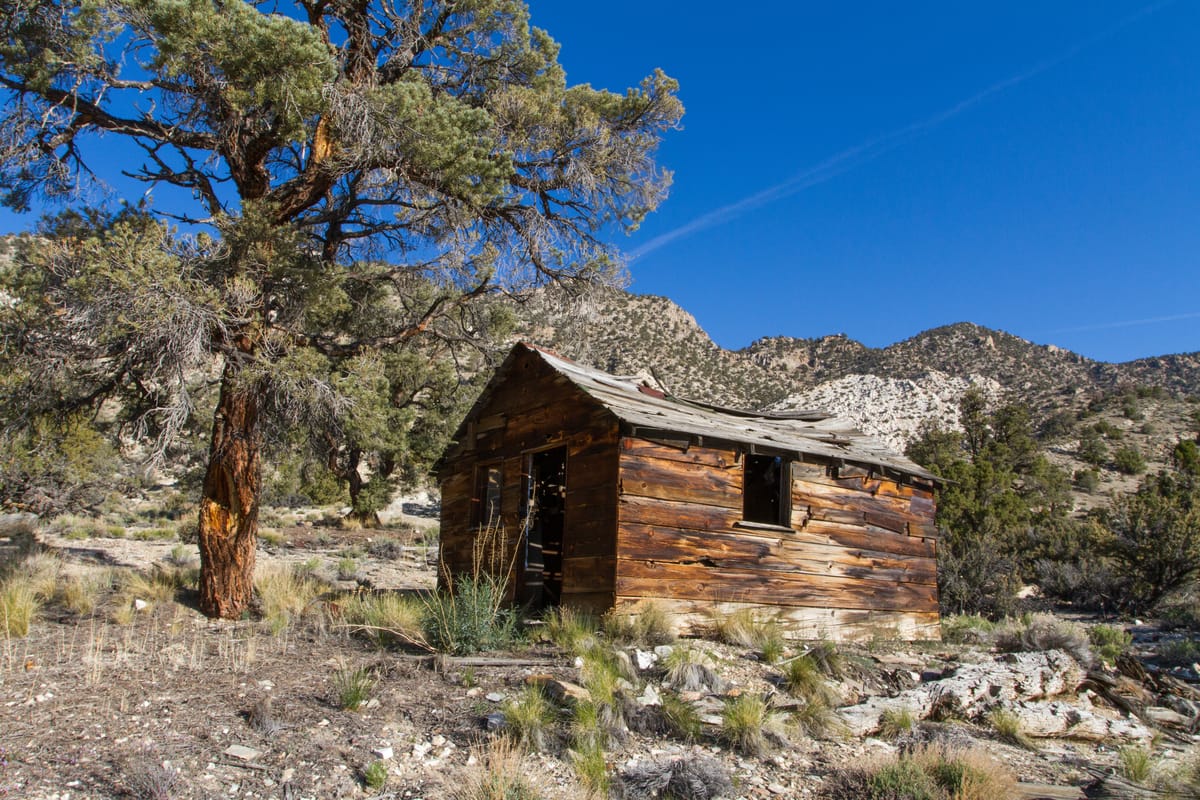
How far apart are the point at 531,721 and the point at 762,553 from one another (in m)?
5.62

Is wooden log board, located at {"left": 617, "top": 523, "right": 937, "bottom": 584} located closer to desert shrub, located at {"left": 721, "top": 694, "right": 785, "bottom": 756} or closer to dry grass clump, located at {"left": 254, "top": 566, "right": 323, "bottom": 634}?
desert shrub, located at {"left": 721, "top": 694, "right": 785, "bottom": 756}

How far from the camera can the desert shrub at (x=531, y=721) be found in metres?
5.90

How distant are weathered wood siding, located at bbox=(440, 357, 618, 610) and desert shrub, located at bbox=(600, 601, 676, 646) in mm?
324

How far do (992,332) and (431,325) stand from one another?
63.2 metres

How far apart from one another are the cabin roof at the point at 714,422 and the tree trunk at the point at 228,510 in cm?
407

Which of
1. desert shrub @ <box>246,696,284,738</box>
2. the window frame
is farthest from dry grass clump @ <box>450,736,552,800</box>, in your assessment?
the window frame

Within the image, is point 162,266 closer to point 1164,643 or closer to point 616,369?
point 1164,643

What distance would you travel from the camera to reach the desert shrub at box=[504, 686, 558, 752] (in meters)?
5.90

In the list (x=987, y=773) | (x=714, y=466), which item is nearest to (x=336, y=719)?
(x=987, y=773)

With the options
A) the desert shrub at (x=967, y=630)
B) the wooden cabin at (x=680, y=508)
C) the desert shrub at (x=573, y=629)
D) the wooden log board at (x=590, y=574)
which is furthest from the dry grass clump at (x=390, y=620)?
the desert shrub at (x=967, y=630)

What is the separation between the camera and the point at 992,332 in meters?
65.2

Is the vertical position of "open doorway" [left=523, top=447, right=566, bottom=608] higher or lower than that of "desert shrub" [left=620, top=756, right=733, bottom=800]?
higher

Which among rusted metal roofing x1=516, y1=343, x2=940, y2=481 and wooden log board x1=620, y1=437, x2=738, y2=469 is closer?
wooden log board x1=620, y1=437, x2=738, y2=469

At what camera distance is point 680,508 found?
33.6 ft
